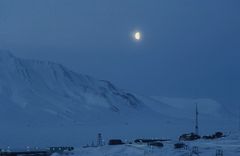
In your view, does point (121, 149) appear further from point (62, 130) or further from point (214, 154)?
point (62, 130)

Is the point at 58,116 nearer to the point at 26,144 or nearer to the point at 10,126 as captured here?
the point at 10,126

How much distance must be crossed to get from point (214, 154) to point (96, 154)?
19.1 meters

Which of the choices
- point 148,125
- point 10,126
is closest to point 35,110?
point 10,126

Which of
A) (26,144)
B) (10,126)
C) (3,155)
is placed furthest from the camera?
(10,126)

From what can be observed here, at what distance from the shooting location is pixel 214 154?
54875mm

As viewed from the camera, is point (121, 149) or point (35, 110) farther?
→ point (35, 110)

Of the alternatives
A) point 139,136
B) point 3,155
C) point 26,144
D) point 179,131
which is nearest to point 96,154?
point 3,155

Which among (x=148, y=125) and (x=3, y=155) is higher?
(x=148, y=125)

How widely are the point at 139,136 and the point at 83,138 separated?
799 inches

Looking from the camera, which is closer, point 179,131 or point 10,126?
point 10,126

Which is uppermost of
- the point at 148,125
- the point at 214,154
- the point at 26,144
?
the point at 148,125

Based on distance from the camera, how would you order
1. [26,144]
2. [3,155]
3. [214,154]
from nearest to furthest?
1. [214,154]
2. [3,155]
3. [26,144]

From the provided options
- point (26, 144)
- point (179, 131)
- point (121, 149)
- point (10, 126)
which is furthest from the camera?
point (179, 131)

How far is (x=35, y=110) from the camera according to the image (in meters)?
192
